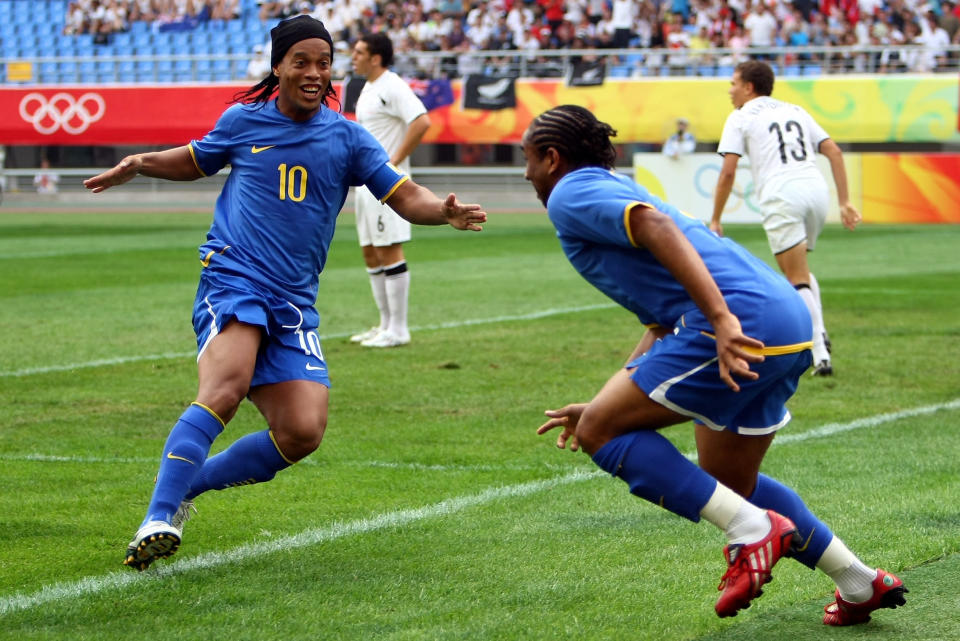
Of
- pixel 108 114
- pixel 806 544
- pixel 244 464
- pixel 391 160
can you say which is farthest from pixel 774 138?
pixel 108 114

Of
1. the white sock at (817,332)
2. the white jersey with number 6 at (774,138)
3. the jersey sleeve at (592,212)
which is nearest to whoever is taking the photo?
the jersey sleeve at (592,212)

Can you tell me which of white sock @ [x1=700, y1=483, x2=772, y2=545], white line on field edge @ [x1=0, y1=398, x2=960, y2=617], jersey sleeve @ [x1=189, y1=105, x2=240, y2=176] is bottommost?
white line on field edge @ [x1=0, y1=398, x2=960, y2=617]

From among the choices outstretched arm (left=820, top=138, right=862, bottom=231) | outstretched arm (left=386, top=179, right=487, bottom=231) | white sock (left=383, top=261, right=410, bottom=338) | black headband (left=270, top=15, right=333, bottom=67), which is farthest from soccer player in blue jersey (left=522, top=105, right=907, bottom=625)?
white sock (left=383, top=261, right=410, bottom=338)

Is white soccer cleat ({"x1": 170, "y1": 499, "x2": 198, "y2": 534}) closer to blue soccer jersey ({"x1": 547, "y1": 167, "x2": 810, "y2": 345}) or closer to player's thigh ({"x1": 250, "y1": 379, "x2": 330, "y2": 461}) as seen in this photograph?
player's thigh ({"x1": 250, "y1": 379, "x2": 330, "y2": 461})

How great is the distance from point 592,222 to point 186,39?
3282 cm

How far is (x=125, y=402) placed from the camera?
8102mm

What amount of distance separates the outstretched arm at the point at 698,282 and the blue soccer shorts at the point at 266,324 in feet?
5.30

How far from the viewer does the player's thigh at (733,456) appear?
13.0ft

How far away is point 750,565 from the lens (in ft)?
11.8

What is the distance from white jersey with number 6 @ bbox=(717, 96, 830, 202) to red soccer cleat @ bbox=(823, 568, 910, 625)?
564 centimetres

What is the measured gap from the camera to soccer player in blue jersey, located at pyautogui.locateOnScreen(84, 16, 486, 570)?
4680mm

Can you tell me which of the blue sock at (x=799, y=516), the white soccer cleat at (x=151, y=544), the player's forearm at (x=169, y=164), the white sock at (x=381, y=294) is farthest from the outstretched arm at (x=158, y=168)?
the white sock at (x=381, y=294)

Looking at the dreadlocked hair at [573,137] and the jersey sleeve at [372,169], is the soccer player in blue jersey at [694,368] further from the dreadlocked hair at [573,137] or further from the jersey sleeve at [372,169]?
the jersey sleeve at [372,169]

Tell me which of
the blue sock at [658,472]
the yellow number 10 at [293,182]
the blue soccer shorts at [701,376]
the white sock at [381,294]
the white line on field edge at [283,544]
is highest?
the yellow number 10 at [293,182]
